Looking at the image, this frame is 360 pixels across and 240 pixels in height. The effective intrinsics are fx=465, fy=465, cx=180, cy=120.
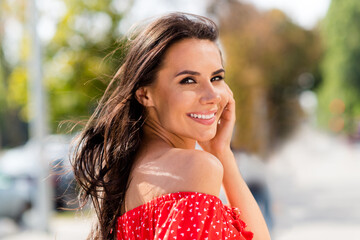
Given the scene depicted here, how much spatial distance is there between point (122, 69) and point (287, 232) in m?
5.25

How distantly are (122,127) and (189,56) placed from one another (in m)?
0.26

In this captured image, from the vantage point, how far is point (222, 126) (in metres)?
1.37

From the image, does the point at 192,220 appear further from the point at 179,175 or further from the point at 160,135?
the point at 160,135

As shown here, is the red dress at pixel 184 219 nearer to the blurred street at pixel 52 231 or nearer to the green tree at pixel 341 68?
the blurred street at pixel 52 231

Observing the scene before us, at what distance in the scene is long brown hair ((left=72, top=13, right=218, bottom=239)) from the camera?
112cm

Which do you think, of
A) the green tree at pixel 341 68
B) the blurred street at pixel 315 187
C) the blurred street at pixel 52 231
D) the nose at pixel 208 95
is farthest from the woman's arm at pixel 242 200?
the green tree at pixel 341 68

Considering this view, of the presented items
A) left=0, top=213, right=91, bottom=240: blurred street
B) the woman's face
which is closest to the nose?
the woman's face

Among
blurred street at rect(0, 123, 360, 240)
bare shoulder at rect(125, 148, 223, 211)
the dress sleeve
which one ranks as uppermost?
blurred street at rect(0, 123, 360, 240)

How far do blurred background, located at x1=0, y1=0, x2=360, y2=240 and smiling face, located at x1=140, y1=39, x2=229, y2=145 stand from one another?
0.47 m

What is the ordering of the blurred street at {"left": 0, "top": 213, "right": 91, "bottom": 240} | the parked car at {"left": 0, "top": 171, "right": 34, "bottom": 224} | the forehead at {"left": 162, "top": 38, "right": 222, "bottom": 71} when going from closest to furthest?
the forehead at {"left": 162, "top": 38, "right": 222, "bottom": 71}
the blurred street at {"left": 0, "top": 213, "right": 91, "bottom": 240}
the parked car at {"left": 0, "top": 171, "right": 34, "bottom": 224}

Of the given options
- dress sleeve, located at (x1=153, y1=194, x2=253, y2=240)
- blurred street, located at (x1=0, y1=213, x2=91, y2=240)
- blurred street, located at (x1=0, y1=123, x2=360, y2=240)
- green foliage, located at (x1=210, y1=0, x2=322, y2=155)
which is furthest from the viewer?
green foliage, located at (x1=210, y1=0, x2=322, y2=155)

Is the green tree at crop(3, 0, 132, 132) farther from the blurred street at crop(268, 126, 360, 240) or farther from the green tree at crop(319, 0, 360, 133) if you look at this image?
the green tree at crop(319, 0, 360, 133)

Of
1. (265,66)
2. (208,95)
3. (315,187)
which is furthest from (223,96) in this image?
(265,66)

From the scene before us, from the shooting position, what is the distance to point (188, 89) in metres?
1.10
